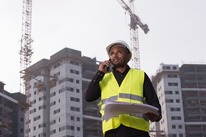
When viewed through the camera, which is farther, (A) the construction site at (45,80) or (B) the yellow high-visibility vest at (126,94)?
(A) the construction site at (45,80)

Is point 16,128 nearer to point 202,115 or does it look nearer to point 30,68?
point 30,68

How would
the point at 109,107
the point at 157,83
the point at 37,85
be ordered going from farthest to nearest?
the point at 157,83, the point at 37,85, the point at 109,107

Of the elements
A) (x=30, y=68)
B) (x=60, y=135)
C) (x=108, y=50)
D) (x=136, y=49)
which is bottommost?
(x=108, y=50)

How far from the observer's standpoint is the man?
214 inches

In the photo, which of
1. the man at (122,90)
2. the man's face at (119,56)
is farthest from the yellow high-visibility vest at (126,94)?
the man's face at (119,56)

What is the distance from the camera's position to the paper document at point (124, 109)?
5.29 m

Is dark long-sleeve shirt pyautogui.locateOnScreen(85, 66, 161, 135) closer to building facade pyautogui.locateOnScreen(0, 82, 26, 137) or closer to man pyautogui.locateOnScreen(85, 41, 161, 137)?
man pyautogui.locateOnScreen(85, 41, 161, 137)

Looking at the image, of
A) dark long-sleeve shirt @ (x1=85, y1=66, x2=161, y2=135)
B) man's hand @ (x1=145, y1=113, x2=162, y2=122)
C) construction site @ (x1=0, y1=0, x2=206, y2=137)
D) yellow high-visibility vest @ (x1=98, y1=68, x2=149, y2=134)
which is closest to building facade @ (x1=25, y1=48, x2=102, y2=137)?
construction site @ (x1=0, y1=0, x2=206, y2=137)

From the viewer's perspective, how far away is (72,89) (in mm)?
131875

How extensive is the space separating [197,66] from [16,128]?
63311 mm

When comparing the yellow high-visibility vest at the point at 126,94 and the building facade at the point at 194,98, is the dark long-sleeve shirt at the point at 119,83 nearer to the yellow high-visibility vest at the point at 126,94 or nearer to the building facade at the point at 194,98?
the yellow high-visibility vest at the point at 126,94

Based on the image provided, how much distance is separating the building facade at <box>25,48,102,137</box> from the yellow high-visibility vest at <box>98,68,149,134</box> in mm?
120855

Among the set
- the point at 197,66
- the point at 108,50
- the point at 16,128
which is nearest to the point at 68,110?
the point at 16,128

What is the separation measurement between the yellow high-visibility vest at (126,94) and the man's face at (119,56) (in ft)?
0.52
